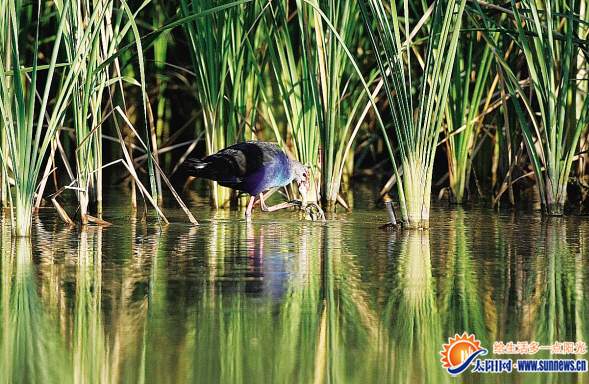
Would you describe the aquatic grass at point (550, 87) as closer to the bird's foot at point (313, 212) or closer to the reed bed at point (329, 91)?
the reed bed at point (329, 91)

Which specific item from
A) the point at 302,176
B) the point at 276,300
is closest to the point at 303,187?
the point at 302,176

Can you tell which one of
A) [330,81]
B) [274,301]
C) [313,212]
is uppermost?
[330,81]

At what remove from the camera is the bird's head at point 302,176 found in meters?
8.02

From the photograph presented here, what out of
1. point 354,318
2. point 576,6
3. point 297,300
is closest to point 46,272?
point 297,300

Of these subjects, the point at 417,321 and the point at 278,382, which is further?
the point at 417,321

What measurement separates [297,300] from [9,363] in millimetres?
1443

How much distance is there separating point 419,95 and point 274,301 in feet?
7.73

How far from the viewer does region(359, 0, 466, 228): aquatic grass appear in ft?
21.4

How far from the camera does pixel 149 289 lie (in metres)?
5.05

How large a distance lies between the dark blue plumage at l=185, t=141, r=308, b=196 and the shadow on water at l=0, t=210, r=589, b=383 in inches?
23.1

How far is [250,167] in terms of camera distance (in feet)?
25.2

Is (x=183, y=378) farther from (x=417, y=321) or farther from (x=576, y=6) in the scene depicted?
(x=576, y=6)
